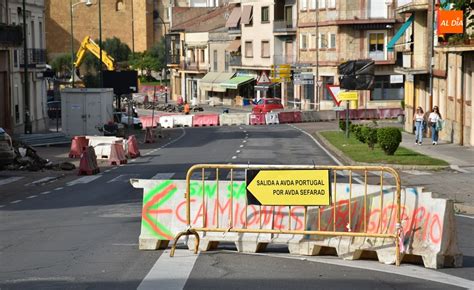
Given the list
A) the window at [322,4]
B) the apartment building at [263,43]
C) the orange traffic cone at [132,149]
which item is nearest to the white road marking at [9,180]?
the orange traffic cone at [132,149]

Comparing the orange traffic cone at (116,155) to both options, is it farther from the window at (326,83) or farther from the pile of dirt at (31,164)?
the window at (326,83)

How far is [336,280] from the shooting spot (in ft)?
42.2

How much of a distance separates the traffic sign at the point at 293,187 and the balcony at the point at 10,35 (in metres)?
37.1

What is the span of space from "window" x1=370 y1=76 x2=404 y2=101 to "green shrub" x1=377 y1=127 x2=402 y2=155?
4704 centimetres

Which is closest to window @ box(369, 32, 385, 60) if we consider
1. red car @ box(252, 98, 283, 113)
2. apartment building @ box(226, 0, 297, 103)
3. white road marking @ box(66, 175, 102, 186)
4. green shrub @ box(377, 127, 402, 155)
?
red car @ box(252, 98, 283, 113)

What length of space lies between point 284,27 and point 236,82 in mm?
10000

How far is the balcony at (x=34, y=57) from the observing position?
201 ft

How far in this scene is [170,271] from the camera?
533 inches

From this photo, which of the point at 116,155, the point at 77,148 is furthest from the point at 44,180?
the point at 77,148

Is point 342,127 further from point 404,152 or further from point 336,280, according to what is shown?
point 336,280

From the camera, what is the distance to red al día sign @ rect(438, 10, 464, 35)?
4077cm

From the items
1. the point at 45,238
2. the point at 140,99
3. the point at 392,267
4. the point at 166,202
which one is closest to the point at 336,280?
the point at 392,267

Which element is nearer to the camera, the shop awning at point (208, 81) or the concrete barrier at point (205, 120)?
the concrete barrier at point (205, 120)

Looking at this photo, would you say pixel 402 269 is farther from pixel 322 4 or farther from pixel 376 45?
pixel 322 4
